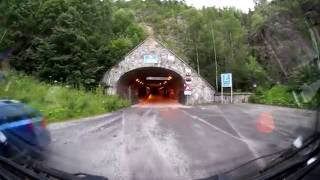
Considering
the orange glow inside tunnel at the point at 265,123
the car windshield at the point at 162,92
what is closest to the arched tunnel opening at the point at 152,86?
the car windshield at the point at 162,92

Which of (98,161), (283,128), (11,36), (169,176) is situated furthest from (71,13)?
(283,128)

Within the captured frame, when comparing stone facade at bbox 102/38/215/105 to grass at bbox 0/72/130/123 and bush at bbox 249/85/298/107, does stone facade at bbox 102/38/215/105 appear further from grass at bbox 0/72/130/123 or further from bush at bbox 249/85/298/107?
bush at bbox 249/85/298/107

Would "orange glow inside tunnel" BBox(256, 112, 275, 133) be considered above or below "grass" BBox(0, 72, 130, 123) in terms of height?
below

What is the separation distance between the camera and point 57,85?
951 millimetres

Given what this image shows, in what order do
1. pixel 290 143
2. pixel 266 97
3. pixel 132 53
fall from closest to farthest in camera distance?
pixel 266 97 < pixel 290 143 < pixel 132 53

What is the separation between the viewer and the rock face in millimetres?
902

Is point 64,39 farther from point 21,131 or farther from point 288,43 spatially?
point 288,43

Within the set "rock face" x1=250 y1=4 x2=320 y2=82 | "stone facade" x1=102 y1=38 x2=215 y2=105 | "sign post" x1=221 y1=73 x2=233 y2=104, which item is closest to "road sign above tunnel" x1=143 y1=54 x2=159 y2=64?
"stone facade" x1=102 y1=38 x2=215 y2=105

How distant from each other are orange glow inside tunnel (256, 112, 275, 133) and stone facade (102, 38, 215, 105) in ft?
0.47

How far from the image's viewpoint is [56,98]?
0.94 m

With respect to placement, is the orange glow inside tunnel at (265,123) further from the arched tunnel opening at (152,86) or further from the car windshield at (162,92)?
the arched tunnel opening at (152,86)

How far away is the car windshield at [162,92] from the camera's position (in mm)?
932

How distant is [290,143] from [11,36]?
2.67 feet

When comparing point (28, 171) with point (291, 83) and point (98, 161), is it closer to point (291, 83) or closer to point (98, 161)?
point (98, 161)
